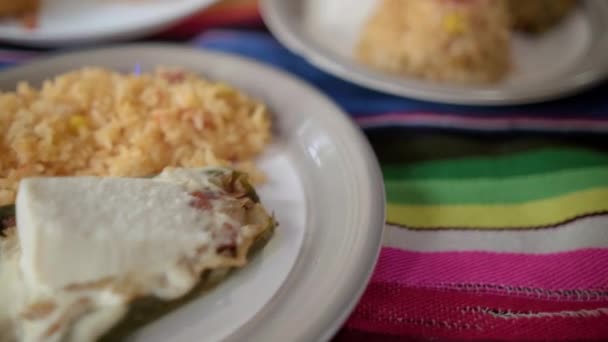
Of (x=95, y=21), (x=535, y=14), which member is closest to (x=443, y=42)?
(x=535, y=14)

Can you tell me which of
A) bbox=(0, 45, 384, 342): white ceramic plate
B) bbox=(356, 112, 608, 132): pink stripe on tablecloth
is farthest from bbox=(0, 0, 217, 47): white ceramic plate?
bbox=(356, 112, 608, 132): pink stripe on tablecloth

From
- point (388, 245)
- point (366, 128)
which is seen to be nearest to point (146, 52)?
point (366, 128)

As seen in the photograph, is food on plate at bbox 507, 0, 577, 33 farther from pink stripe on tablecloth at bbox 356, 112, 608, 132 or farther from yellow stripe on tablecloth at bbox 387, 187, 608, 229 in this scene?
yellow stripe on tablecloth at bbox 387, 187, 608, 229

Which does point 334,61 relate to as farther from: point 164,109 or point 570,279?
point 570,279


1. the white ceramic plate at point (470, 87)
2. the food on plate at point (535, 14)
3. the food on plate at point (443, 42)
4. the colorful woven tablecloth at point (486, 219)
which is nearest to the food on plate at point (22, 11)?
the colorful woven tablecloth at point (486, 219)

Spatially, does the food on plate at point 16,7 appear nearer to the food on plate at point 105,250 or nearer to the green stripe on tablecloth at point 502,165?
the food on plate at point 105,250

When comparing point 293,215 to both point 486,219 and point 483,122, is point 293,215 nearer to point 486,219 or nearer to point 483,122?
point 486,219
